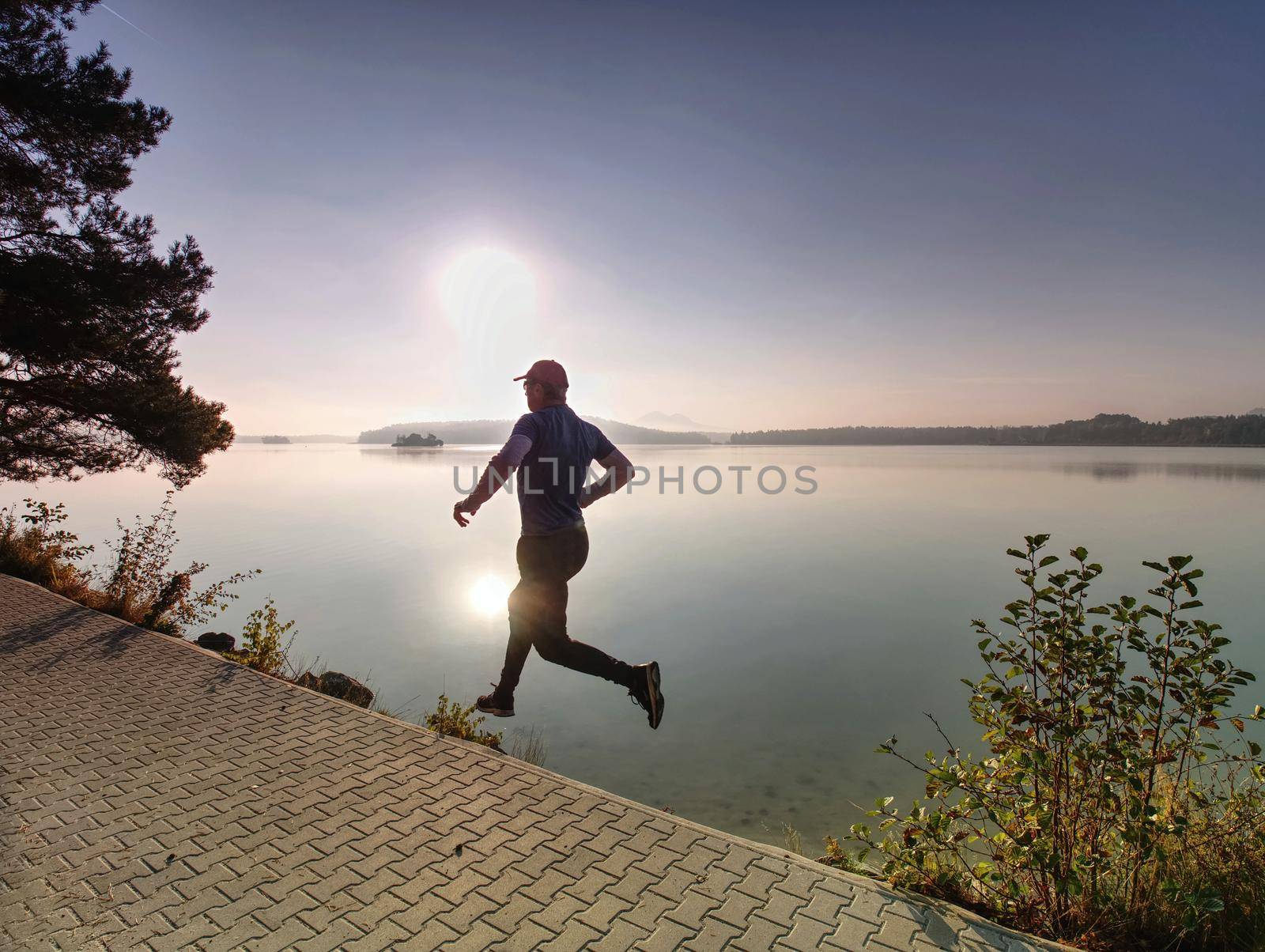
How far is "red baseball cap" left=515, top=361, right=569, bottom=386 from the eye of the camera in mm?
4535

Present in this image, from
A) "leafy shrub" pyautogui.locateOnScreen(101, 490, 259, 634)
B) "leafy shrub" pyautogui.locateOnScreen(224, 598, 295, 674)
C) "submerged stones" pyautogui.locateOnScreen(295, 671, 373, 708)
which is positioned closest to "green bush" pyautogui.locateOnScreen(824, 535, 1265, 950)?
"submerged stones" pyautogui.locateOnScreen(295, 671, 373, 708)

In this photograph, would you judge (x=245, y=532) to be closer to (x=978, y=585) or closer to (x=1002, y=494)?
(x=978, y=585)

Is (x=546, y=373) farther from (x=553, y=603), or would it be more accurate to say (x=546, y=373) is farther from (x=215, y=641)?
(x=215, y=641)

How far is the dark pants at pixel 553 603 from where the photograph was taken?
4.27 meters

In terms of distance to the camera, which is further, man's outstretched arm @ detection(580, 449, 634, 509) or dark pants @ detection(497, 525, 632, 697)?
man's outstretched arm @ detection(580, 449, 634, 509)

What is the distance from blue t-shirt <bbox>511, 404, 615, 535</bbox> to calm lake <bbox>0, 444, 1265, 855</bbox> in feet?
9.55

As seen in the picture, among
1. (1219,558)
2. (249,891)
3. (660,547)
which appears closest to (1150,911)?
(249,891)

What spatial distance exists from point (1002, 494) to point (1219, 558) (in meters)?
17.2

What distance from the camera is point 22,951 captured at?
2.47 m

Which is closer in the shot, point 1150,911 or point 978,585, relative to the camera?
point 1150,911

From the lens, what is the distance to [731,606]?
40.7 ft

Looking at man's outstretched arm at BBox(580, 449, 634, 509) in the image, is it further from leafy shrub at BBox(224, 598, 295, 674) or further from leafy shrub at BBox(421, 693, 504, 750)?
leafy shrub at BBox(224, 598, 295, 674)

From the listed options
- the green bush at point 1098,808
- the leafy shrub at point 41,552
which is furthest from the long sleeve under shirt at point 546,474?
the leafy shrub at point 41,552

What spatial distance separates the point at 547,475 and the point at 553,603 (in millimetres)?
862
